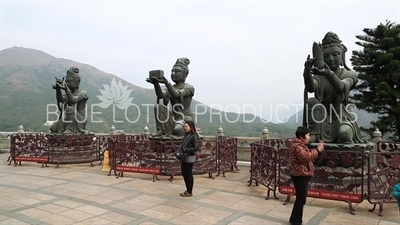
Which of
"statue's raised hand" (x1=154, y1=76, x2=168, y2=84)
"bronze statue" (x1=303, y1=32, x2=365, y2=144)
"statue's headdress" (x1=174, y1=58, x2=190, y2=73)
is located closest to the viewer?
"bronze statue" (x1=303, y1=32, x2=365, y2=144)

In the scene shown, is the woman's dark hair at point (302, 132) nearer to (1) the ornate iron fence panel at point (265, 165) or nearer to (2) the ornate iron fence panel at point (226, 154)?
(1) the ornate iron fence panel at point (265, 165)

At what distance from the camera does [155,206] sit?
203 inches

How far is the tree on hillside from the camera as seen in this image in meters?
13.3

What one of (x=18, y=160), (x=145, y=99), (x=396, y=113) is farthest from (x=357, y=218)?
(x=145, y=99)

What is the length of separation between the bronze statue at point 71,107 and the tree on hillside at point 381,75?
Answer: 11.9 meters

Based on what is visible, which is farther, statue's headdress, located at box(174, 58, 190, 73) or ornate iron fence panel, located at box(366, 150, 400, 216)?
statue's headdress, located at box(174, 58, 190, 73)

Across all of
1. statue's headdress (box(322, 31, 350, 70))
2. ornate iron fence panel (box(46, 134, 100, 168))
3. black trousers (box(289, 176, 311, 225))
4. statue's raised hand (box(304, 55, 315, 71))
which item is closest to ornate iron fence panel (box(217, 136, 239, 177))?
statue's raised hand (box(304, 55, 315, 71))

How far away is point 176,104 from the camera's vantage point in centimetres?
869

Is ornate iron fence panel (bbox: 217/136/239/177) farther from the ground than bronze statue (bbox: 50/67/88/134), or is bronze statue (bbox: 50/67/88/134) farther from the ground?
bronze statue (bbox: 50/67/88/134)

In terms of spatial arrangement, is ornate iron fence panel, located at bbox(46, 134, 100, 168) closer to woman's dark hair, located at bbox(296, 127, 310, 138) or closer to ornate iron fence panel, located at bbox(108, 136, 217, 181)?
ornate iron fence panel, located at bbox(108, 136, 217, 181)

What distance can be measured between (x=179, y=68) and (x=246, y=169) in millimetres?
3505

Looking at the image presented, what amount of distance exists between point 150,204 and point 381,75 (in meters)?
13.1

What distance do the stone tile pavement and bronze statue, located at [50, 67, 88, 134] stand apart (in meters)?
3.51

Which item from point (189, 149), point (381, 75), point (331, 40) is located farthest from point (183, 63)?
point (381, 75)
